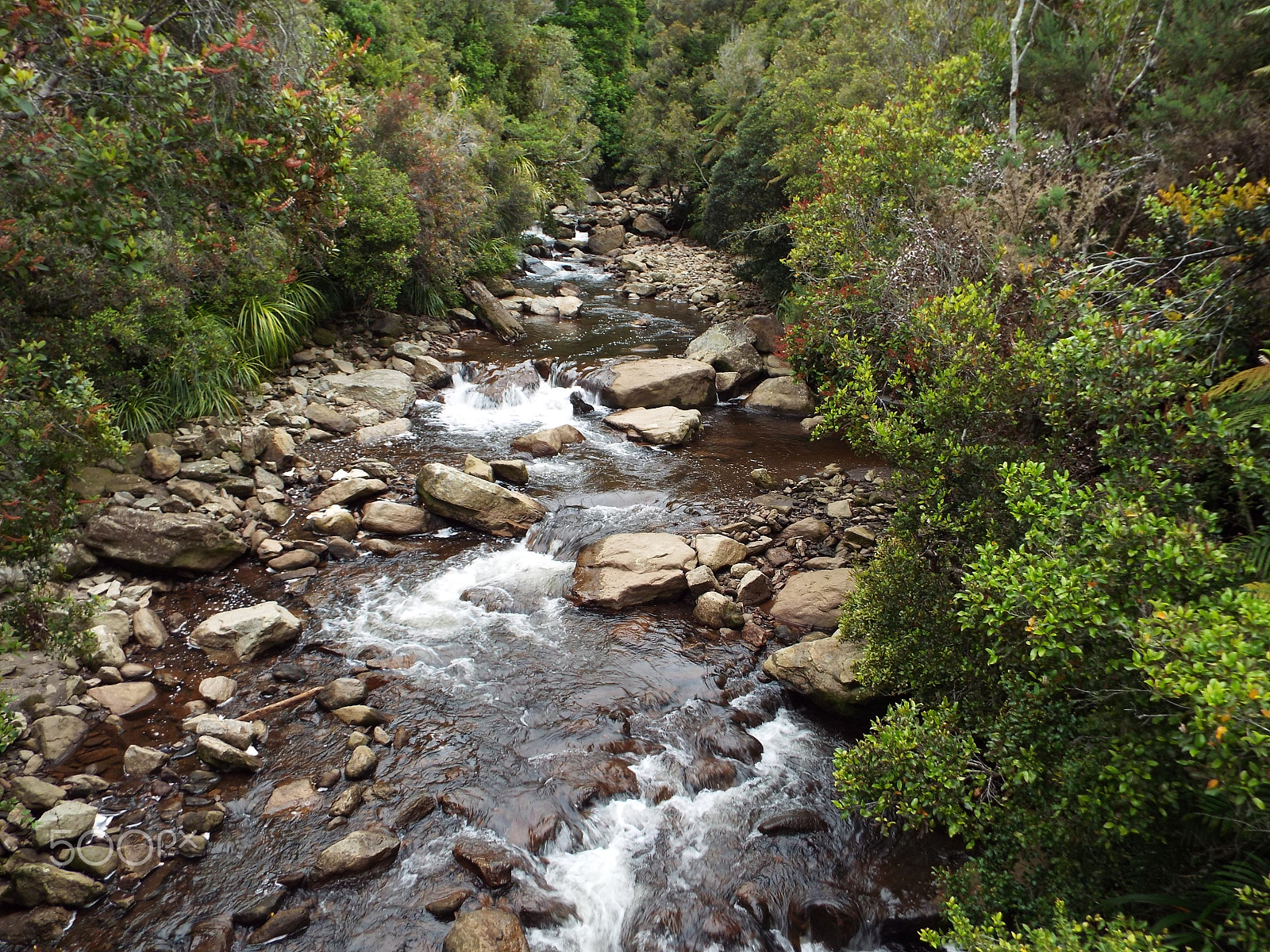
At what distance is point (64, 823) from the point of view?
5613 mm

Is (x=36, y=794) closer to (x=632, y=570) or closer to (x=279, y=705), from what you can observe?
(x=279, y=705)

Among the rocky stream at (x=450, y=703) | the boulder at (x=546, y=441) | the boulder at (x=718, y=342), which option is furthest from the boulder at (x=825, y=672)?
the boulder at (x=718, y=342)

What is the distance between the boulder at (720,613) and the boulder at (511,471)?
443 cm

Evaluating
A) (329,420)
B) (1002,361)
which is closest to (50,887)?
(1002,361)

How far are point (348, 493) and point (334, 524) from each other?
2.69 feet

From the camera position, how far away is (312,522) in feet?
34.4

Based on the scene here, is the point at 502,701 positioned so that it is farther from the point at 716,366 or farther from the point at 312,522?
the point at 716,366

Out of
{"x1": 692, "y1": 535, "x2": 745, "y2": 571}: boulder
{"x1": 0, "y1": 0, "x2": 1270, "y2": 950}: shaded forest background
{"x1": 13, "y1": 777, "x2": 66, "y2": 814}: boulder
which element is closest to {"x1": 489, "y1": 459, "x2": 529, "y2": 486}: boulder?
{"x1": 692, "y1": 535, "x2": 745, "y2": 571}: boulder

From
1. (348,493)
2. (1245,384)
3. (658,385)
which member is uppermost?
(1245,384)

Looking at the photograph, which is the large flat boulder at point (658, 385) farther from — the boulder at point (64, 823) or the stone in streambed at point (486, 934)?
the boulder at point (64, 823)

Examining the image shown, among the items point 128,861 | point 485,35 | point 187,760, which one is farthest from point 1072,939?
point 485,35

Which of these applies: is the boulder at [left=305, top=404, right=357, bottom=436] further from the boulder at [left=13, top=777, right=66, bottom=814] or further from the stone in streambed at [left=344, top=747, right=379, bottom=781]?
the boulder at [left=13, top=777, right=66, bottom=814]

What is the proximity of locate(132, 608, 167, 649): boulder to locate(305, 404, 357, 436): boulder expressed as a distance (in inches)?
218

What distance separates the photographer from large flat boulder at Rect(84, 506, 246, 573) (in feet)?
28.7
